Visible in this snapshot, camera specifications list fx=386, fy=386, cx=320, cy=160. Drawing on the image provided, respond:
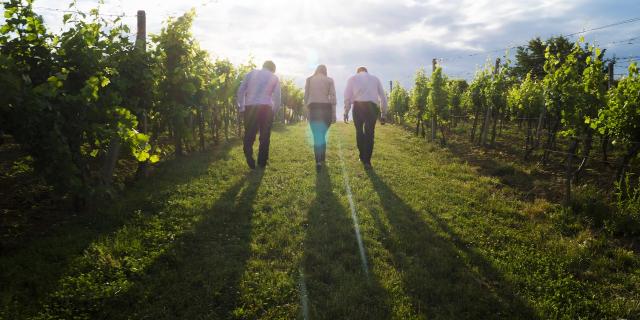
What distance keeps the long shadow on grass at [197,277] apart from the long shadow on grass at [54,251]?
678mm

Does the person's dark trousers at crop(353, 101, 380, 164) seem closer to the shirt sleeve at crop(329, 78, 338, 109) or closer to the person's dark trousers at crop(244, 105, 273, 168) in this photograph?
the shirt sleeve at crop(329, 78, 338, 109)

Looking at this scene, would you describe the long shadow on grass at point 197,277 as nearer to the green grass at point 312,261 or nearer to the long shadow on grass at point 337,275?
the green grass at point 312,261

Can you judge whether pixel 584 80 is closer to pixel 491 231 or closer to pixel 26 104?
pixel 491 231

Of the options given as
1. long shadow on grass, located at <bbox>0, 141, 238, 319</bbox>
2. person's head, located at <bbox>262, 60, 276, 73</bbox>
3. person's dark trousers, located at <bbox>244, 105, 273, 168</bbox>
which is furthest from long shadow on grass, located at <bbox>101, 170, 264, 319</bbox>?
person's head, located at <bbox>262, 60, 276, 73</bbox>

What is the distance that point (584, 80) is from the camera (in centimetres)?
822

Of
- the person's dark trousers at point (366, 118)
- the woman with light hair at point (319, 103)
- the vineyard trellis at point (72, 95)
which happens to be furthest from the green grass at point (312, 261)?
the person's dark trousers at point (366, 118)

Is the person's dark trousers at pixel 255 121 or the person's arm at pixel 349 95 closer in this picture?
the person's dark trousers at pixel 255 121

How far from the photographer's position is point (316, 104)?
8.55 m

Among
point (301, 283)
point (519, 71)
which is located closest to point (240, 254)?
point (301, 283)

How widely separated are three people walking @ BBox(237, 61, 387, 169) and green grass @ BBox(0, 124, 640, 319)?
5.56 feet

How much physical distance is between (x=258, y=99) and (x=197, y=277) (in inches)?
193

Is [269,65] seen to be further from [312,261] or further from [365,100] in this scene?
[312,261]

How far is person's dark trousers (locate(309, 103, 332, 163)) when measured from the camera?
8570mm

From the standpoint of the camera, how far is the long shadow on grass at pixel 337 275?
3271 mm
